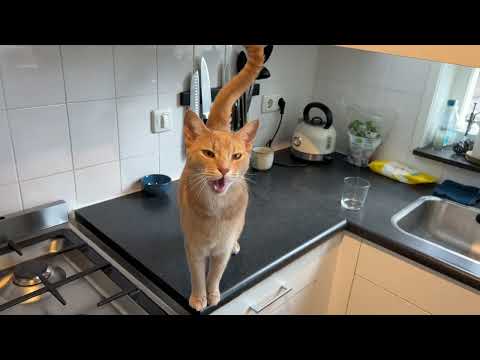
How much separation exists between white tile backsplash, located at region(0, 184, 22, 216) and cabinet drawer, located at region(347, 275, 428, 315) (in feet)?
3.77

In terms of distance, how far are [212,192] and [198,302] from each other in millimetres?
274

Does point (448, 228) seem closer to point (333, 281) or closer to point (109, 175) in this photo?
point (333, 281)

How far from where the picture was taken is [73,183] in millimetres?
1249

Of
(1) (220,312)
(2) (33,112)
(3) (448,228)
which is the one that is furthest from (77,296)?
(3) (448,228)

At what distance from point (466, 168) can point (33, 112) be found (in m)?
1.54

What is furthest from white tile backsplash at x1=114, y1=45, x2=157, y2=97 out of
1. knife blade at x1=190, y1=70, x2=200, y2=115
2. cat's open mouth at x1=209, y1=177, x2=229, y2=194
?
cat's open mouth at x1=209, y1=177, x2=229, y2=194

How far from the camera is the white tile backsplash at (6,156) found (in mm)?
1045

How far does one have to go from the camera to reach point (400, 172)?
1667 mm

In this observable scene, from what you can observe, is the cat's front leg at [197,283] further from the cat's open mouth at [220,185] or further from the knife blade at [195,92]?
the knife blade at [195,92]

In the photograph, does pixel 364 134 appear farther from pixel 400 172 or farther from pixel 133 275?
pixel 133 275

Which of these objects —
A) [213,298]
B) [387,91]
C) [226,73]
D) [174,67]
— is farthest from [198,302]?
[387,91]

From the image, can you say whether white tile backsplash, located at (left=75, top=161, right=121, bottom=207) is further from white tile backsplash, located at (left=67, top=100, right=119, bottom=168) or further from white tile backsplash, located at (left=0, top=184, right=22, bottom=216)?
white tile backsplash, located at (left=0, top=184, right=22, bottom=216)

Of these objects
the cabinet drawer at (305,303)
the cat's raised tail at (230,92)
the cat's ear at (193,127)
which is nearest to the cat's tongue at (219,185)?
the cat's ear at (193,127)

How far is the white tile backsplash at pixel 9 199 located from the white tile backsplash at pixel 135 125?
340mm
